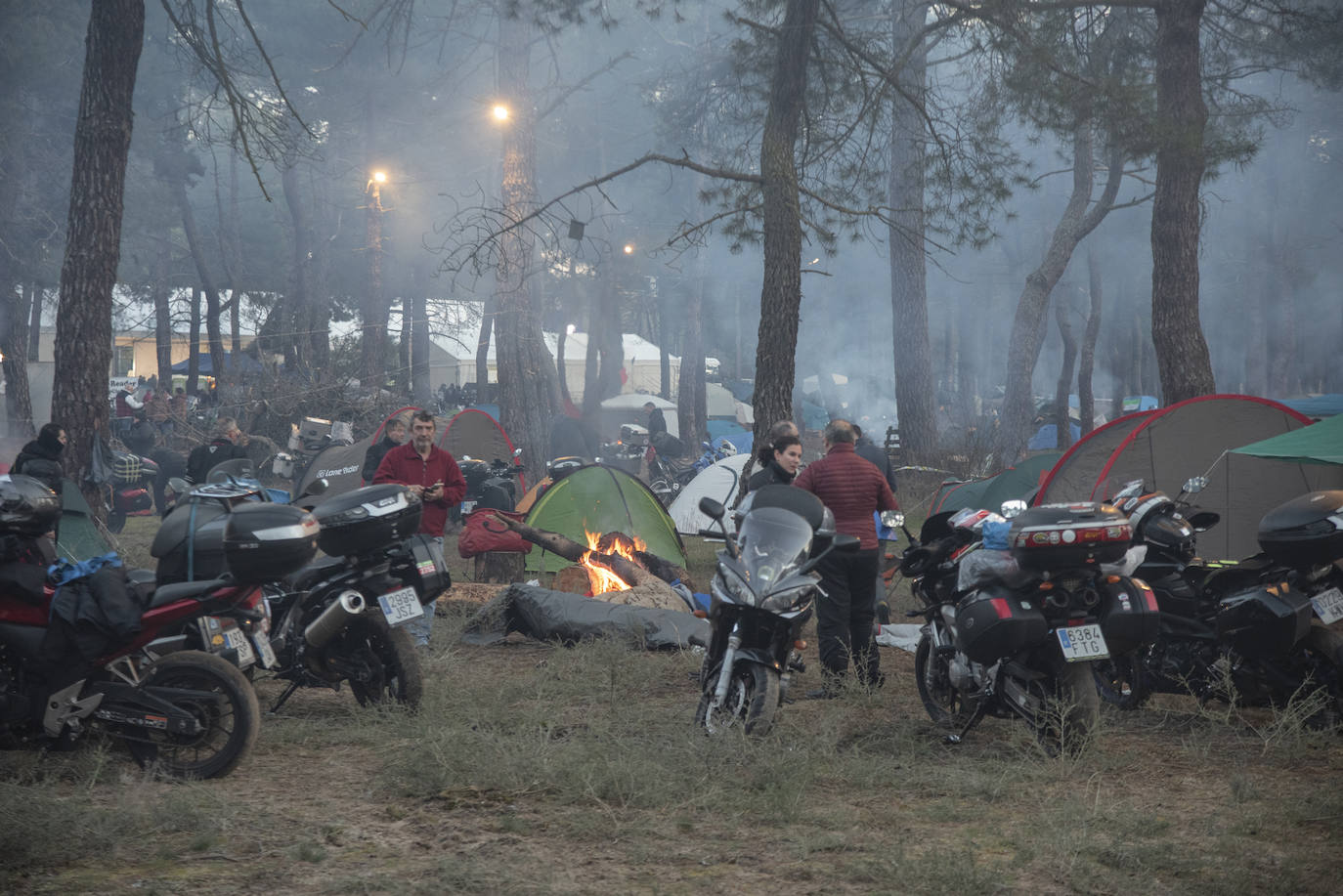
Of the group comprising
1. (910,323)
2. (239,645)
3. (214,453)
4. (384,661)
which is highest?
(910,323)

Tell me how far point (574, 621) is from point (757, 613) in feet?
11.7

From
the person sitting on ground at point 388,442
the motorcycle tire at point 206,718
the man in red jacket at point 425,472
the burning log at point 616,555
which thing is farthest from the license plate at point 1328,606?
the person sitting on ground at point 388,442

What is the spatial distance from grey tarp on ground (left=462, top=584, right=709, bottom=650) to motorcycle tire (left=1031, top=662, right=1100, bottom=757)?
3.14 metres

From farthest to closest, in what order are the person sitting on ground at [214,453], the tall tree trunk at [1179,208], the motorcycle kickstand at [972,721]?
the person sitting on ground at [214,453]
the tall tree trunk at [1179,208]
the motorcycle kickstand at [972,721]

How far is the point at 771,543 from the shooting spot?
5.44 meters

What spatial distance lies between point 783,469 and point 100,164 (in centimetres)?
743

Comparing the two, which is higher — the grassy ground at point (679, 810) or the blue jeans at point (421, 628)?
the blue jeans at point (421, 628)

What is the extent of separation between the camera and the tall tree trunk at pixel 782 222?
36.3 ft

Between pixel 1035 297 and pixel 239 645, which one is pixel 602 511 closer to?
pixel 239 645

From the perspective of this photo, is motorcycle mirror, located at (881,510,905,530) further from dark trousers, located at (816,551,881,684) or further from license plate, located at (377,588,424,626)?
license plate, located at (377,588,424,626)

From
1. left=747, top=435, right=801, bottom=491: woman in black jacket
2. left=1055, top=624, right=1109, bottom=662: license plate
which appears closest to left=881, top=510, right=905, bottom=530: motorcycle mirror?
left=747, top=435, right=801, bottom=491: woman in black jacket

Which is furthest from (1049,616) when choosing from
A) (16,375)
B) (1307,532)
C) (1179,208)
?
(16,375)

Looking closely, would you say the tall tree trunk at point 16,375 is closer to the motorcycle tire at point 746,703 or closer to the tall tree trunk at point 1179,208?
the tall tree trunk at point 1179,208

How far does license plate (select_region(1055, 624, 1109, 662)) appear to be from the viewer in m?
→ 5.14
